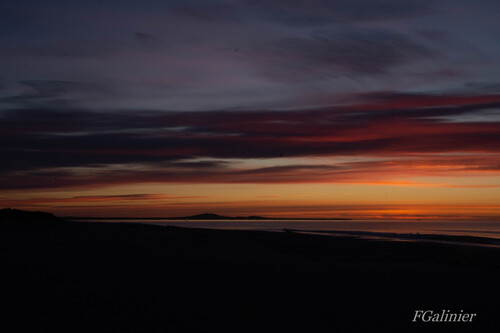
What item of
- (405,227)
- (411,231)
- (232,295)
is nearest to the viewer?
(232,295)

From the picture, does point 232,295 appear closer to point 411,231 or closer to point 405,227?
point 411,231

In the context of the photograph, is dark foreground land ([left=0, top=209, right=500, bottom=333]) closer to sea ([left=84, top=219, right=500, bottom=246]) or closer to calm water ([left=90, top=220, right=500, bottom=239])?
sea ([left=84, top=219, right=500, bottom=246])

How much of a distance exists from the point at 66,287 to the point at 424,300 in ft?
22.0

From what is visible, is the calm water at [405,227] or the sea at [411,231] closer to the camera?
the sea at [411,231]

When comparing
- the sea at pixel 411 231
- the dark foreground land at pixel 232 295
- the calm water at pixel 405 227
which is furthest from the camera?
the calm water at pixel 405 227

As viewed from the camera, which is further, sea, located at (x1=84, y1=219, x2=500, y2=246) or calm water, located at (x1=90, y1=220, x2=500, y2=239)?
calm water, located at (x1=90, y1=220, x2=500, y2=239)

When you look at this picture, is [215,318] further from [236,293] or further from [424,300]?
[424,300]

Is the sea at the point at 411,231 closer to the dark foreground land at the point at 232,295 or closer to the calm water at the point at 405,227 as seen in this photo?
the calm water at the point at 405,227

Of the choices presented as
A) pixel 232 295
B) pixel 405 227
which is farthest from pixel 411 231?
pixel 232 295

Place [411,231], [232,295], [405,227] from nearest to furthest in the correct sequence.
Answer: [232,295] → [411,231] → [405,227]

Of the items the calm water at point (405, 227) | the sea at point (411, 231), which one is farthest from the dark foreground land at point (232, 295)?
the calm water at point (405, 227)

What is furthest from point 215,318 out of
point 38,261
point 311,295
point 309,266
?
point 38,261

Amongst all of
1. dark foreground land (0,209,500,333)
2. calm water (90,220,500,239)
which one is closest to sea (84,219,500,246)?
calm water (90,220,500,239)

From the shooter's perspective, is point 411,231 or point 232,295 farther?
point 411,231
